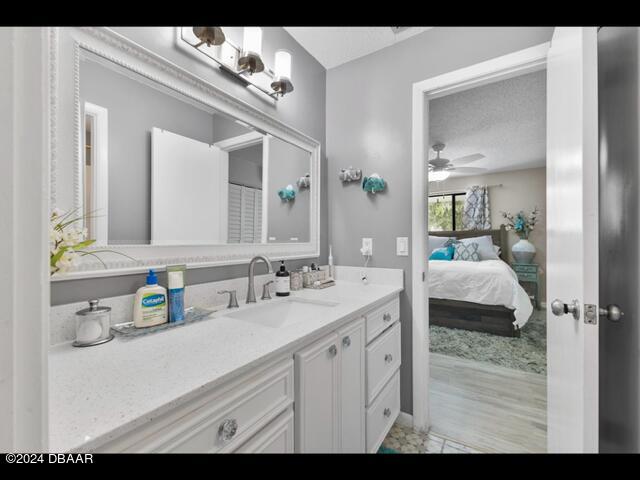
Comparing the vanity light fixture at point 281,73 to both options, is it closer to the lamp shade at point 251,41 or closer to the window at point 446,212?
the lamp shade at point 251,41

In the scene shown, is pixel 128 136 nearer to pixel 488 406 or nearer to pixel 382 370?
pixel 382 370

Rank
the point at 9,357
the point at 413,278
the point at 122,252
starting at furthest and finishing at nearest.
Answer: the point at 413,278 → the point at 122,252 → the point at 9,357

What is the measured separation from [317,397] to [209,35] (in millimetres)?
1491

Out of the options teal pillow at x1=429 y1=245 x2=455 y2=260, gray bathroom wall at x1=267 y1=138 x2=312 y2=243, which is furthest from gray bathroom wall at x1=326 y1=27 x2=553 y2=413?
teal pillow at x1=429 y1=245 x2=455 y2=260

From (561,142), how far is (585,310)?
0.67 meters

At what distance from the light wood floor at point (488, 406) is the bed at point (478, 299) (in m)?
0.87

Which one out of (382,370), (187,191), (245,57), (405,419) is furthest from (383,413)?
(245,57)

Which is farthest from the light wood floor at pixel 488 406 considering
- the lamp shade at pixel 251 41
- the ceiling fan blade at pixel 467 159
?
the ceiling fan blade at pixel 467 159

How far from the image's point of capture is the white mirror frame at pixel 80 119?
31.5 inches

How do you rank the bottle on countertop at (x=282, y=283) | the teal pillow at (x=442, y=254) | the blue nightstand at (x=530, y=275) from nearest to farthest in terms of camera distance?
the bottle on countertop at (x=282, y=283), the blue nightstand at (x=530, y=275), the teal pillow at (x=442, y=254)

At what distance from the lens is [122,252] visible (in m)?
0.94

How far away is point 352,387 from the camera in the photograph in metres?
1.15
